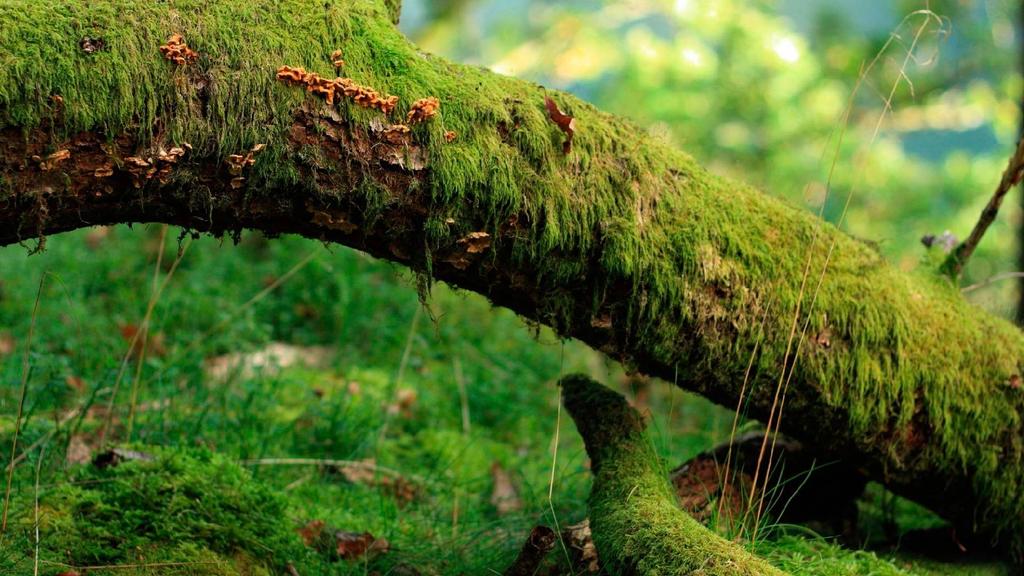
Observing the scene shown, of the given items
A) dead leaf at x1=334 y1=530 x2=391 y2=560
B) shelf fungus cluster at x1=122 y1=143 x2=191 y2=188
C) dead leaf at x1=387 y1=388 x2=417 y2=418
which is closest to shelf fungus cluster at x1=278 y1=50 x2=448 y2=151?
shelf fungus cluster at x1=122 y1=143 x2=191 y2=188

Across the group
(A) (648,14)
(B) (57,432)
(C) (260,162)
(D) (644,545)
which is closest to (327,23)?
(C) (260,162)

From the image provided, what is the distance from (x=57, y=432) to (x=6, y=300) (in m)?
2.32

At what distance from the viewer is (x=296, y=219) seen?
2.38 meters

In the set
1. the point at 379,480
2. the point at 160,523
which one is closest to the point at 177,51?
the point at 160,523

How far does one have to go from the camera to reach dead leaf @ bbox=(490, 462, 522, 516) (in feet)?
13.0

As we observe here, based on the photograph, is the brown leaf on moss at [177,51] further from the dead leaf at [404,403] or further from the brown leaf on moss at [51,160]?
the dead leaf at [404,403]

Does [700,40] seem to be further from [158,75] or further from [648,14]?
[158,75]

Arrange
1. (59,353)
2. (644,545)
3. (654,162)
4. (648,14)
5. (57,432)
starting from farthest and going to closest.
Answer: (648,14), (59,353), (57,432), (654,162), (644,545)

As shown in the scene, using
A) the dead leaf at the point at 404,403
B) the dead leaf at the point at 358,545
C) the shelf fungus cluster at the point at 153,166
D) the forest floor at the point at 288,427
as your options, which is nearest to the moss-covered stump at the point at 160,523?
the forest floor at the point at 288,427

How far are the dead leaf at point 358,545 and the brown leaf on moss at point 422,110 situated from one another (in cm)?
156

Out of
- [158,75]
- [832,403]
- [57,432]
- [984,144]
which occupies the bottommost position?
[57,432]

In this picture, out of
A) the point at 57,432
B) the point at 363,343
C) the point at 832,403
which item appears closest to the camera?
the point at 832,403

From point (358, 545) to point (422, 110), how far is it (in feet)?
5.36

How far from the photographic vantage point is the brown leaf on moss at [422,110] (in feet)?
7.66
